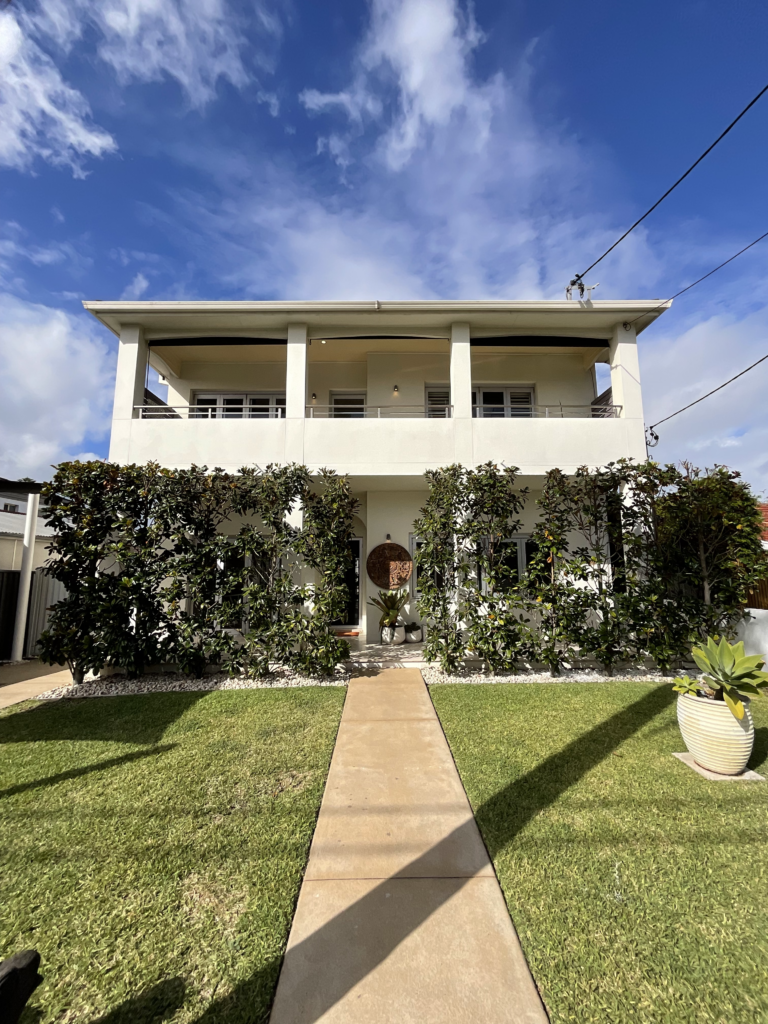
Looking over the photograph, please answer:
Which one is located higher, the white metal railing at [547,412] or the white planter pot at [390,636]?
the white metal railing at [547,412]

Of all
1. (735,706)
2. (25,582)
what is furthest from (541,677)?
(25,582)

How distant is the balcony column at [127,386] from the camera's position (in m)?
8.91

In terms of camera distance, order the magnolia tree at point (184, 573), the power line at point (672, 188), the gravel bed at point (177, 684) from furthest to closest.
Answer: the magnolia tree at point (184, 573) → the gravel bed at point (177, 684) → the power line at point (672, 188)

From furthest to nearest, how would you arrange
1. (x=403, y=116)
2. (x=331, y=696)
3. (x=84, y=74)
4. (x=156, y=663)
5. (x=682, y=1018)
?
1. (x=403, y=116)
2. (x=156, y=663)
3. (x=84, y=74)
4. (x=331, y=696)
5. (x=682, y=1018)

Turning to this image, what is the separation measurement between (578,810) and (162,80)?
12013 mm

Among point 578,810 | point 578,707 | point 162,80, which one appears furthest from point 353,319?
point 578,810

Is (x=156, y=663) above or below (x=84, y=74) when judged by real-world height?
below

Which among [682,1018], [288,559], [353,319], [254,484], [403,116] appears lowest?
[682,1018]

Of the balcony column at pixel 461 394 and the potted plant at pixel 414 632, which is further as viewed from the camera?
the potted plant at pixel 414 632

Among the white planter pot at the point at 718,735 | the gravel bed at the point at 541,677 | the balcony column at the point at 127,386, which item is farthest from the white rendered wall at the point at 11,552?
the white planter pot at the point at 718,735

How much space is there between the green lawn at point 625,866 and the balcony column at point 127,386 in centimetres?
828

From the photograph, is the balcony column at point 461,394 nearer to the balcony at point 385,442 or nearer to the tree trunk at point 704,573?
the balcony at point 385,442

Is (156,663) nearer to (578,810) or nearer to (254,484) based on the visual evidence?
(254,484)

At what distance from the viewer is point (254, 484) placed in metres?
7.46
